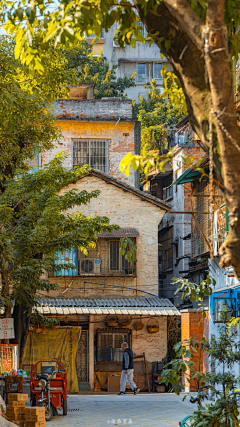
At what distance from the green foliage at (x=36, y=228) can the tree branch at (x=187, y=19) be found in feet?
Result: 38.0

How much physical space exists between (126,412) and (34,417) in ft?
16.0

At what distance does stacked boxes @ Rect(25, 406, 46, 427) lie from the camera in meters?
10.1

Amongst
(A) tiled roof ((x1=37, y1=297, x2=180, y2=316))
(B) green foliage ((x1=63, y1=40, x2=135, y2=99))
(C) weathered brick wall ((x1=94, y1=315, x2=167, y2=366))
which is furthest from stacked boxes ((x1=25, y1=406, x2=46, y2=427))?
(B) green foliage ((x1=63, y1=40, x2=135, y2=99))

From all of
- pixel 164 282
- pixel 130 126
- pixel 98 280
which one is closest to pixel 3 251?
pixel 98 280

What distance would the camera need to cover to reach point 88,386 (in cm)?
2314

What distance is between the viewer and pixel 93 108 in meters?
27.9

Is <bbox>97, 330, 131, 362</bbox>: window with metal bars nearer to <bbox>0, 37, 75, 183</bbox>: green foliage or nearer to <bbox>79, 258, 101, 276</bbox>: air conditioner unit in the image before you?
<bbox>79, 258, 101, 276</bbox>: air conditioner unit

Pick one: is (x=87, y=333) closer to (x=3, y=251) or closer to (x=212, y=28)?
(x=3, y=251)

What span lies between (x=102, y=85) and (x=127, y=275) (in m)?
16.3

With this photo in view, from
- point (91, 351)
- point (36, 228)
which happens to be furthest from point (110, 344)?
point (36, 228)

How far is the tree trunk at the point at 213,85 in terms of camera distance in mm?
3770

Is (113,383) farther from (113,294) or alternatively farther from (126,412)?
(126,412)

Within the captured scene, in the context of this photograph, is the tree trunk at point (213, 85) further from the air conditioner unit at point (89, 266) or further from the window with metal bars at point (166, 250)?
the window with metal bars at point (166, 250)

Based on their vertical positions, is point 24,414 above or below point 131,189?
below
